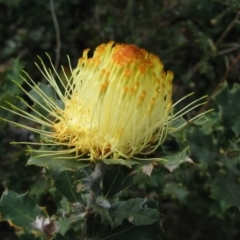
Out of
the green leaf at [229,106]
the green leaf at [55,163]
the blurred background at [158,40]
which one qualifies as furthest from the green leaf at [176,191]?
the green leaf at [55,163]

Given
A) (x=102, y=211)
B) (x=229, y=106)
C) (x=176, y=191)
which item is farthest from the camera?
(x=176, y=191)

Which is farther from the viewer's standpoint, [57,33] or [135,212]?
[57,33]

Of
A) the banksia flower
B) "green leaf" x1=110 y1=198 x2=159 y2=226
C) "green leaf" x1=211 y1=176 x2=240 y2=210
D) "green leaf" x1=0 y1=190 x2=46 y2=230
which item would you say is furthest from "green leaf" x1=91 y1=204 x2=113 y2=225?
"green leaf" x1=211 y1=176 x2=240 y2=210

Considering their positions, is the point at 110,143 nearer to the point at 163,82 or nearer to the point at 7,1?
the point at 163,82

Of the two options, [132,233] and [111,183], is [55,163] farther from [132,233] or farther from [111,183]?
[132,233]

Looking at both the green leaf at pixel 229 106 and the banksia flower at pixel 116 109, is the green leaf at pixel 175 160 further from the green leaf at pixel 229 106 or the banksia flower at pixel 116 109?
the green leaf at pixel 229 106

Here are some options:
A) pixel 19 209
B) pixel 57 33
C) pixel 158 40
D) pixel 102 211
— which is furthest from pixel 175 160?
pixel 158 40
